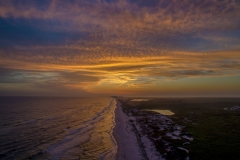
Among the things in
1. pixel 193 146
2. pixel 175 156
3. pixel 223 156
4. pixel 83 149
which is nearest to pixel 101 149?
pixel 83 149

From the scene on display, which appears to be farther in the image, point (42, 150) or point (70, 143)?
point (70, 143)

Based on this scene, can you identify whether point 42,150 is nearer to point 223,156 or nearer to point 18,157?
point 18,157

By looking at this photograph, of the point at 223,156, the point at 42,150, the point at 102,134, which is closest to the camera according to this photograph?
the point at 223,156

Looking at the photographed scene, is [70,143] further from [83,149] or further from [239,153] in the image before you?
[239,153]

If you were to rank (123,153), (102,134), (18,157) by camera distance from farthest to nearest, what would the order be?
(102,134), (123,153), (18,157)

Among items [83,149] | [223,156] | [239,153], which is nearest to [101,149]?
[83,149]

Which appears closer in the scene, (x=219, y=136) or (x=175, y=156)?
(x=175, y=156)

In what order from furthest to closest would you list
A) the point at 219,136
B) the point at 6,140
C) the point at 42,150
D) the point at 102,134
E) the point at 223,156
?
the point at 102,134
the point at 6,140
the point at 219,136
the point at 42,150
the point at 223,156

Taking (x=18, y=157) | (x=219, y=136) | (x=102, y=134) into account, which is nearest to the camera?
Answer: (x=18, y=157)
